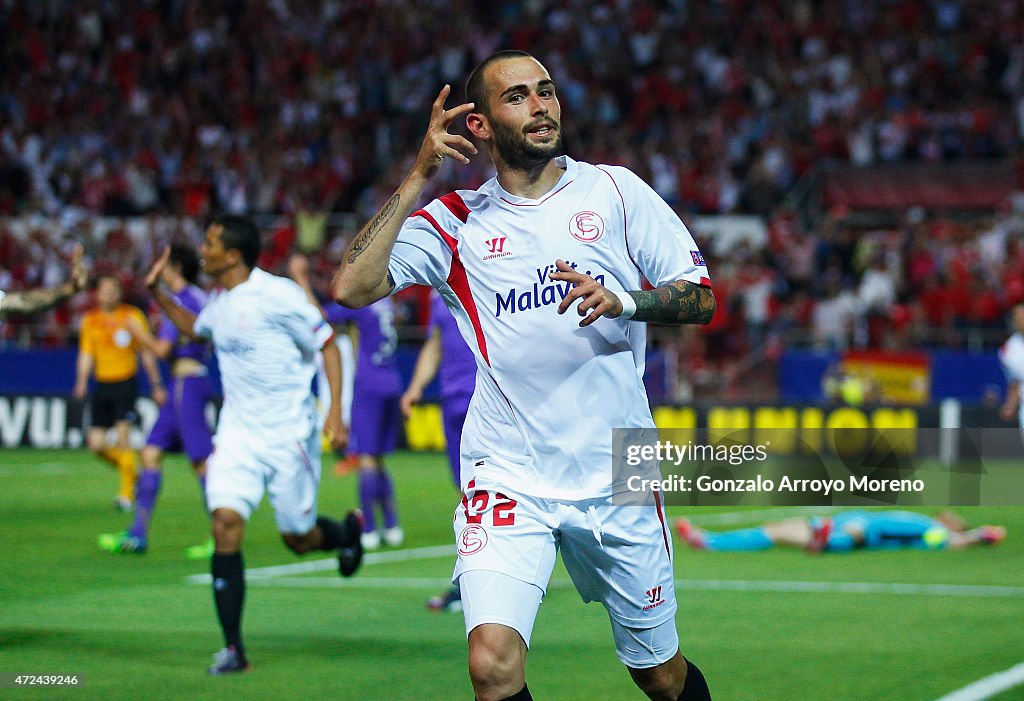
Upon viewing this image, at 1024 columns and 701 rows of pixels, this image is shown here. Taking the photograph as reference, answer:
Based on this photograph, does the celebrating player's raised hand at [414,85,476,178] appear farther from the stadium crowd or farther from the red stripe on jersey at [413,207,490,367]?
the stadium crowd

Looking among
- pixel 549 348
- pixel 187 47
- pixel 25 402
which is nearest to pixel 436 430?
pixel 25 402

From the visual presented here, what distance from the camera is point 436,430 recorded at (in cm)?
2212

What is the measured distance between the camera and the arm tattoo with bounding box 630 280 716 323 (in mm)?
4898

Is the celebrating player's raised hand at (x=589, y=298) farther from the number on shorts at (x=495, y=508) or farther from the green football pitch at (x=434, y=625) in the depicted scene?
the green football pitch at (x=434, y=625)

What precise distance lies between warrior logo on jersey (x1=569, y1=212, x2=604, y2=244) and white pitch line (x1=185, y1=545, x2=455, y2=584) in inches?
263

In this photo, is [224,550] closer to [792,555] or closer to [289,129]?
[792,555]

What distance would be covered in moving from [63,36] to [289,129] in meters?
6.06

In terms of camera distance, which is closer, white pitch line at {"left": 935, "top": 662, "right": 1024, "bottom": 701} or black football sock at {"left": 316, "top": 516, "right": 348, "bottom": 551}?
white pitch line at {"left": 935, "top": 662, "right": 1024, "bottom": 701}

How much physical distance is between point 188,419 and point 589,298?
28.4ft

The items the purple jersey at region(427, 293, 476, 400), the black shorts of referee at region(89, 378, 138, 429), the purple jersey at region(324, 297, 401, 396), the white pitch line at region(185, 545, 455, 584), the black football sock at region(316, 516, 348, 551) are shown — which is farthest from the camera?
the black shorts of referee at region(89, 378, 138, 429)

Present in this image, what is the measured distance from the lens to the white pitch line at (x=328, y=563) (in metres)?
11.3

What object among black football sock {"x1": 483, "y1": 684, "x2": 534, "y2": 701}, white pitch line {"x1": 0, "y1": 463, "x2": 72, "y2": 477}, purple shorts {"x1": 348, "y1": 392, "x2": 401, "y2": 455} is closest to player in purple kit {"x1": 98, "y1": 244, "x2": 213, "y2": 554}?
purple shorts {"x1": 348, "y1": 392, "x2": 401, "y2": 455}

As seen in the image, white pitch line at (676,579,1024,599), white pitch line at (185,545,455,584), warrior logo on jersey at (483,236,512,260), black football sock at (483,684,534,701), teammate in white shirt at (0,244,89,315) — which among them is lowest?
white pitch line at (185,545,455,584)

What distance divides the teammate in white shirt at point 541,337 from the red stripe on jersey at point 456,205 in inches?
0.6
